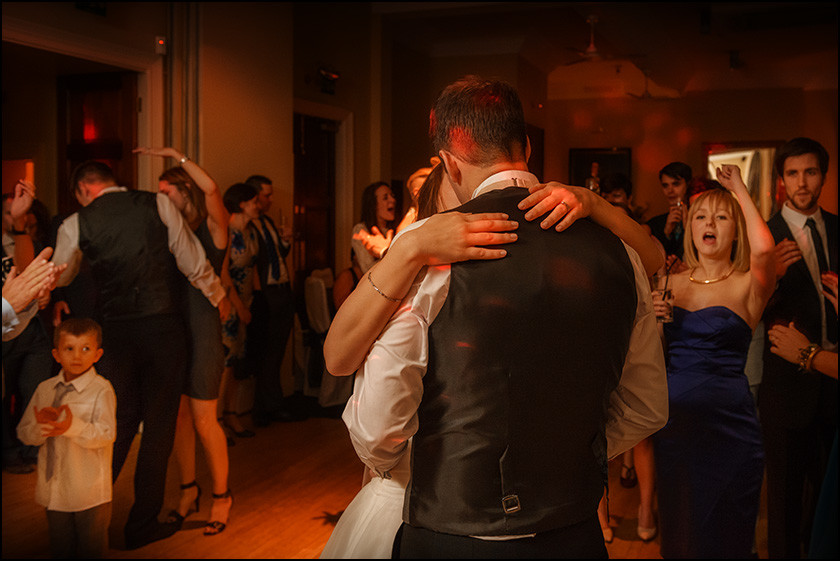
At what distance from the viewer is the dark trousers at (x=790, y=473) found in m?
2.67

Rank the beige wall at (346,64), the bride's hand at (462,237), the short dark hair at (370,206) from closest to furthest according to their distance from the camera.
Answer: the bride's hand at (462,237) → the short dark hair at (370,206) → the beige wall at (346,64)

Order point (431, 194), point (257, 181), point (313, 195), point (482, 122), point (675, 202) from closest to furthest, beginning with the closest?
point (482, 122) → point (431, 194) → point (675, 202) → point (257, 181) → point (313, 195)

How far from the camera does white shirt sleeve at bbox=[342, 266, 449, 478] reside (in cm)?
113

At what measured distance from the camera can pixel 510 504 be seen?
3.84ft

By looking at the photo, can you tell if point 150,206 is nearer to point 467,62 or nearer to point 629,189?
point 629,189

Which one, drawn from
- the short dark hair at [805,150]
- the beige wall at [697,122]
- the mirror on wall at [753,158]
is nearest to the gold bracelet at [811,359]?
the short dark hair at [805,150]

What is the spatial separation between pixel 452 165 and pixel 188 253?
193 centimetres

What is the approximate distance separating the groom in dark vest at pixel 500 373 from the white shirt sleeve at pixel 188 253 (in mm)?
1888

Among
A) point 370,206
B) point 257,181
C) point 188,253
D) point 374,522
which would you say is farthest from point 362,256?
point 374,522

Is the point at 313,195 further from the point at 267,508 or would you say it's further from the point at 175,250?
the point at 267,508

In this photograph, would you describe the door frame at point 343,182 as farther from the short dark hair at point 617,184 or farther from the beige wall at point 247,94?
the short dark hair at point 617,184

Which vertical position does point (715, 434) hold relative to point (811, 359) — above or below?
below

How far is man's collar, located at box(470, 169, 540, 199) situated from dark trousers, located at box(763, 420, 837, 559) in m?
1.96

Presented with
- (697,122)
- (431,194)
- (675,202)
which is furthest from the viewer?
(697,122)
